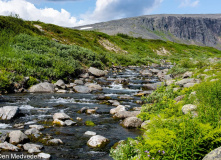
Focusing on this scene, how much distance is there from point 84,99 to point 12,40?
1567 centimetres

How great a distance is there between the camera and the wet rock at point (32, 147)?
683cm

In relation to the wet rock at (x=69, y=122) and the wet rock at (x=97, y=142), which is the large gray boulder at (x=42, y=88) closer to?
the wet rock at (x=69, y=122)

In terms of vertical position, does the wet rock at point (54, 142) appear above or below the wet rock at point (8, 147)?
below

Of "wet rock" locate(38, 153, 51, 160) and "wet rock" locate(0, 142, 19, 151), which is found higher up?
"wet rock" locate(0, 142, 19, 151)

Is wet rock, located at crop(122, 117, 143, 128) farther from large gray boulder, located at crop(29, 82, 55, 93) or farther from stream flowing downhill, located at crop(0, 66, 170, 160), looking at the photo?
large gray boulder, located at crop(29, 82, 55, 93)

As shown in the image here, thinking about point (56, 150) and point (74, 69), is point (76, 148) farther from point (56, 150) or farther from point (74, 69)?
point (74, 69)

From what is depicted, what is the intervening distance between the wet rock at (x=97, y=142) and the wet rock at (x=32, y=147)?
1.73 metres

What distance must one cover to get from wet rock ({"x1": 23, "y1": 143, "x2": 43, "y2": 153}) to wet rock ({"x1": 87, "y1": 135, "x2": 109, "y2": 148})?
1.73 metres

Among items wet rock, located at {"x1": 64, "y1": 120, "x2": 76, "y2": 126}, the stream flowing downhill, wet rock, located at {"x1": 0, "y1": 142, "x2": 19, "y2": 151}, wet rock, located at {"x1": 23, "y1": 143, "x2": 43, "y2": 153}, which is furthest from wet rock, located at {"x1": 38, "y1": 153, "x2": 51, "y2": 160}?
wet rock, located at {"x1": 64, "y1": 120, "x2": 76, "y2": 126}

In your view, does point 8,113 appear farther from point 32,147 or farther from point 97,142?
point 97,142

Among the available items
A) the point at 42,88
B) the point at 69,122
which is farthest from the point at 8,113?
the point at 42,88

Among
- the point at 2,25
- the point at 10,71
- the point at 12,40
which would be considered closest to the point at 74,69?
the point at 10,71

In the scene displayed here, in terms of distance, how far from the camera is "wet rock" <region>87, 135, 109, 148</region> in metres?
7.62

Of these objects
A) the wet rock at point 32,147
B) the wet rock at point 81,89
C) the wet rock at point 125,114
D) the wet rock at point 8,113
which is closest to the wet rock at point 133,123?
the wet rock at point 125,114
